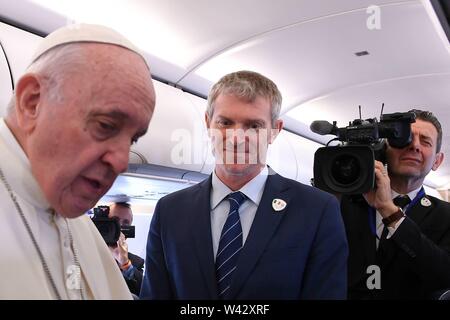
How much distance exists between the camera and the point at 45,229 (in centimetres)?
100

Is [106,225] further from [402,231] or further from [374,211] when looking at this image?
[402,231]

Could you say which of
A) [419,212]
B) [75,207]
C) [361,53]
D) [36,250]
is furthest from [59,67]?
[361,53]

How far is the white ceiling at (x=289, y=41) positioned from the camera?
2.61 meters

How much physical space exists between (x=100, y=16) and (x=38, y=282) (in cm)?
217

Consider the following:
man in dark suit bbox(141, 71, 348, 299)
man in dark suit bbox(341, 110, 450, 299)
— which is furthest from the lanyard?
man in dark suit bbox(141, 71, 348, 299)

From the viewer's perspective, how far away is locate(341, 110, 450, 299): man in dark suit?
1.63 meters

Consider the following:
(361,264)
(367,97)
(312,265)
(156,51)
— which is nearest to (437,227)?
(361,264)

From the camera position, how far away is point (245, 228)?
1246mm

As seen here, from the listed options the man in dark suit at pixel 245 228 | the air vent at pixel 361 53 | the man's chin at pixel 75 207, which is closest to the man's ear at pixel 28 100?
the man's chin at pixel 75 207

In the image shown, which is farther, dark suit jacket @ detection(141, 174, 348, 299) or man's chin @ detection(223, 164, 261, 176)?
man's chin @ detection(223, 164, 261, 176)

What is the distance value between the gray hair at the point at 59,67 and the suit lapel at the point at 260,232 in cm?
62

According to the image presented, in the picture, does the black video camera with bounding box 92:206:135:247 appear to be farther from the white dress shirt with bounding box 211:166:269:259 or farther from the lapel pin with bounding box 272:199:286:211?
the lapel pin with bounding box 272:199:286:211

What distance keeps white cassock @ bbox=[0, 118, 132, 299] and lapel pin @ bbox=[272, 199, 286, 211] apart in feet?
1.56

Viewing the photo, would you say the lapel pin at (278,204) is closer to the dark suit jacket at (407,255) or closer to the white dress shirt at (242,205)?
the white dress shirt at (242,205)
